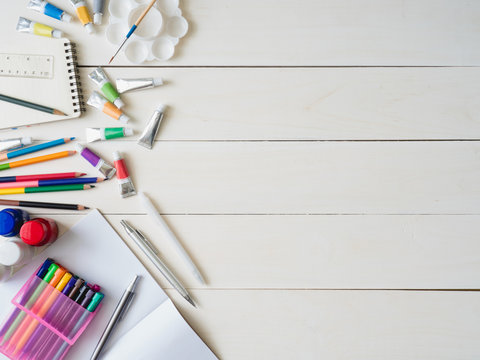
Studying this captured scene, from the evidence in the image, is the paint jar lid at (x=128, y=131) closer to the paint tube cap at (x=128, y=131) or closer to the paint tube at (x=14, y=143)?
the paint tube cap at (x=128, y=131)

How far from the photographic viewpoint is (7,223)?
2.11ft

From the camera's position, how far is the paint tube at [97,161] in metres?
0.68

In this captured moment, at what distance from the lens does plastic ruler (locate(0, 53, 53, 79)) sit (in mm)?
679

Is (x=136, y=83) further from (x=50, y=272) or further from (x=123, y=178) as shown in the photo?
(x=50, y=272)

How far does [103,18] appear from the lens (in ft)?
2.25

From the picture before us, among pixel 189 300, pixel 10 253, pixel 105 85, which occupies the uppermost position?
pixel 105 85

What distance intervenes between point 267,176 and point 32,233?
0.38 m

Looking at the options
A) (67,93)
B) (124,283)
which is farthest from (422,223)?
(67,93)

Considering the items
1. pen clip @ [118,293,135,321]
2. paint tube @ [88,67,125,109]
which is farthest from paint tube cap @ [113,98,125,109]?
pen clip @ [118,293,135,321]

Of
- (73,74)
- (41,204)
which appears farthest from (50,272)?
(73,74)

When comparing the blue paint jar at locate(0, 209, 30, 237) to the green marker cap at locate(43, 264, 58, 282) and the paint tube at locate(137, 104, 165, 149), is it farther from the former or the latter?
the paint tube at locate(137, 104, 165, 149)

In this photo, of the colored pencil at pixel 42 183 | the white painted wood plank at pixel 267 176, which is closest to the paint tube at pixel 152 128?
the white painted wood plank at pixel 267 176

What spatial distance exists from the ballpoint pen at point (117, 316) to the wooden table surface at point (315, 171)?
0.17 feet

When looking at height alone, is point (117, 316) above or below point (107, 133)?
below
